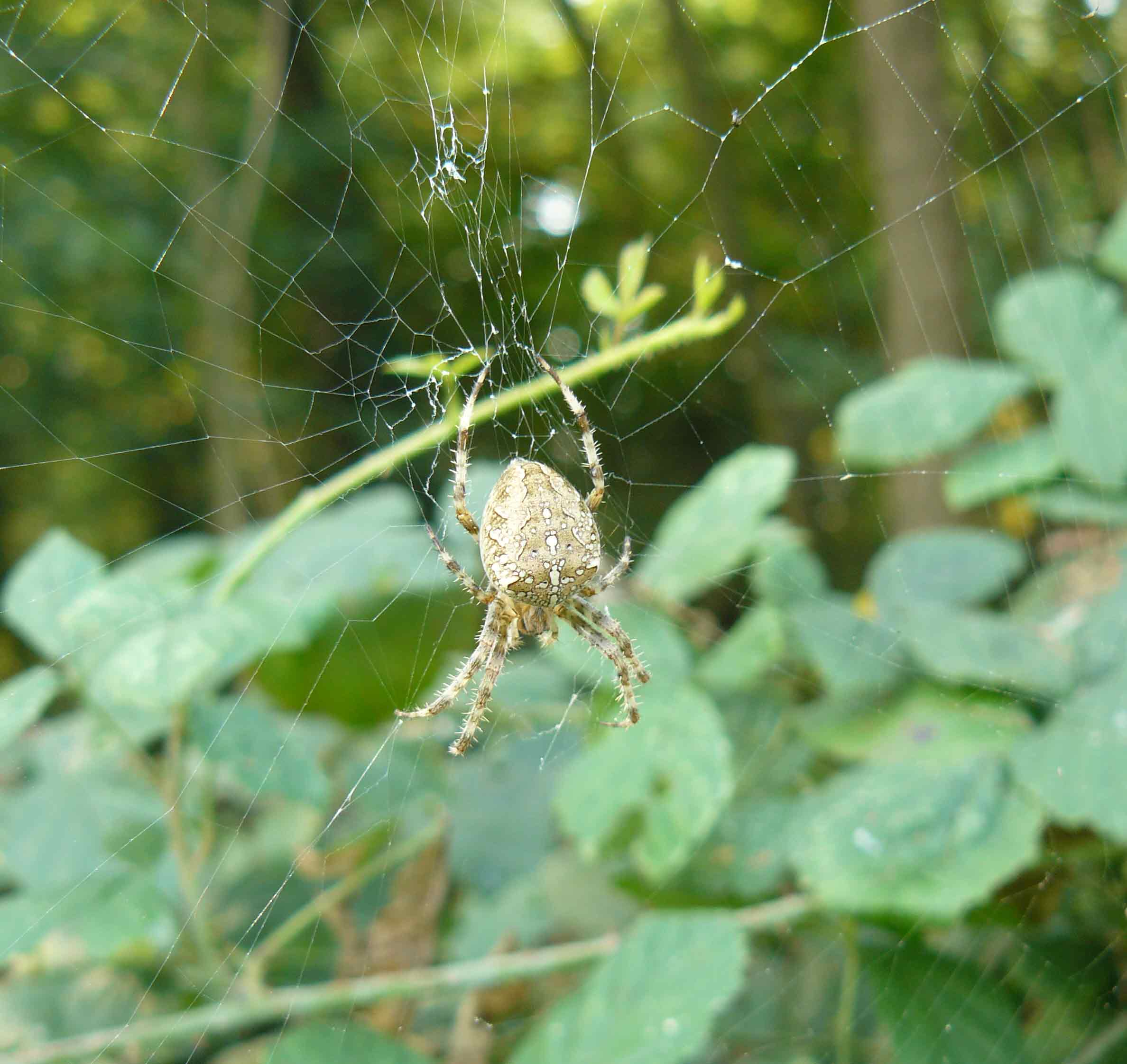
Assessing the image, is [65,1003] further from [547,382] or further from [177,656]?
[547,382]

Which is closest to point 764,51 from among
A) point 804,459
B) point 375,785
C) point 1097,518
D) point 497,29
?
point 497,29

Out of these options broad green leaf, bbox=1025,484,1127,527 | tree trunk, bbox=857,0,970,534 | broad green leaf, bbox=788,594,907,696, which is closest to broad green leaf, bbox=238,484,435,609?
broad green leaf, bbox=788,594,907,696

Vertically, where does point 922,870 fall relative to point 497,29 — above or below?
below

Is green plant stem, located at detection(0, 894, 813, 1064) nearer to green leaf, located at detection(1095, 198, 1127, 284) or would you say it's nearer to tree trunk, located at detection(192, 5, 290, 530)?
green leaf, located at detection(1095, 198, 1127, 284)

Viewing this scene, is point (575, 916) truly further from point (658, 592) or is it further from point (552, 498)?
point (552, 498)

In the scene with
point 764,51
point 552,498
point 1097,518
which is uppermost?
point 764,51

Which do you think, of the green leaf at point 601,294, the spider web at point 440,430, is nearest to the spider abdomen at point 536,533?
the spider web at point 440,430

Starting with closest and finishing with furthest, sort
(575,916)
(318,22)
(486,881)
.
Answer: (486,881) → (575,916) → (318,22)
